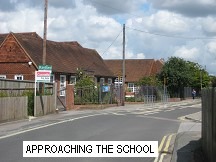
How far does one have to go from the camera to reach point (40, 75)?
28562 millimetres

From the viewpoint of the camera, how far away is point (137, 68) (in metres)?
78.9

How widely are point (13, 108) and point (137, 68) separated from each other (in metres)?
56.3

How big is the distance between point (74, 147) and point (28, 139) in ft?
9.14

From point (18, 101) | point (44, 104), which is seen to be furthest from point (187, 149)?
point (44, 104)

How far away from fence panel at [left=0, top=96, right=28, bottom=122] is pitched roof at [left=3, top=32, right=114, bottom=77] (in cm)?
1649

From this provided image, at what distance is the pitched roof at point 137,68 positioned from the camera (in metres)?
76.3

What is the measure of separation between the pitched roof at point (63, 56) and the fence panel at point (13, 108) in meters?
16.5

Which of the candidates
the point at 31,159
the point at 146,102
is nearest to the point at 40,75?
the point at 31,159

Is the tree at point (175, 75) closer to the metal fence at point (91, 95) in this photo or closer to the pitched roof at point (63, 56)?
the pitched roof at point (63, 56)

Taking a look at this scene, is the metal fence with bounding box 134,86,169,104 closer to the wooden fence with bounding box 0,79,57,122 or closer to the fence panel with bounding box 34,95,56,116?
the fence panel with bounding box 34,95,56,116

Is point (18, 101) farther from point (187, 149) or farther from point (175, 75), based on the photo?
point (175, 75)

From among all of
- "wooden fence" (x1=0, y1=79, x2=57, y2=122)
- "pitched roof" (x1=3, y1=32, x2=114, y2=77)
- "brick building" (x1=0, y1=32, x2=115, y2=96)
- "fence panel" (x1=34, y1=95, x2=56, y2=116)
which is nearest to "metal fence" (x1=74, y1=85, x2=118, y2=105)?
"brick building" (x1=0, y1=32, x2=115, y2=96)

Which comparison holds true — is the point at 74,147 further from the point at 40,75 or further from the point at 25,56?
the point at 25,56

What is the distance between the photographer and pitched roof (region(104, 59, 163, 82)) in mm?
76281
